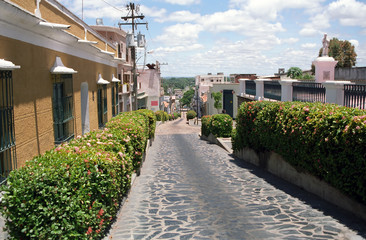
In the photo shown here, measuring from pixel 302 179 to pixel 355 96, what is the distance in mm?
3384

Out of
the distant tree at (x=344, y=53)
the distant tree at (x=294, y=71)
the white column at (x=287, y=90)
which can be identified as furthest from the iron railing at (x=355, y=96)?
the distant tree at (x=294, y=71)

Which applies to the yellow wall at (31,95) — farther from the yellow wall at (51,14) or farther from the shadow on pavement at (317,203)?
the shadow on pavement at (317,203)

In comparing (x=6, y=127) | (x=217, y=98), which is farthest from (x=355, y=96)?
(x=217, y=98)

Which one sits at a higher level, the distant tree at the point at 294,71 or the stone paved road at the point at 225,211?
the distant tree at the point at 294,71

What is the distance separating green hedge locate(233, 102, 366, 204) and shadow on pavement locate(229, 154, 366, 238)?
0.46 m

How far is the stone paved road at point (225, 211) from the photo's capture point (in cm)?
Result: 642

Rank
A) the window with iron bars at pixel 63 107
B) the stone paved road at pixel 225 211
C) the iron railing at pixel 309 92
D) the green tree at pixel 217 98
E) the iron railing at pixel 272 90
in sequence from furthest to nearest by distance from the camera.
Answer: the green tree at pixel 217 98, the iron railing at pixel 272 90, the iron railing at pixel 309 92, the window with iron bars at pixel 63 107, the stone paved road at pixel 225 211

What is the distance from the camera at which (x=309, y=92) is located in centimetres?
1458

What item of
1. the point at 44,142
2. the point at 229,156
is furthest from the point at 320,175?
the point at 229,156

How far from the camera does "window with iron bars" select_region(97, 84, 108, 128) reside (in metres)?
19.3

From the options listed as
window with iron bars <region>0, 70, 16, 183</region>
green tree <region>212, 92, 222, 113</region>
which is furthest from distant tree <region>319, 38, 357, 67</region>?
window with iron bars <region>0, 70, 16, 183</region>

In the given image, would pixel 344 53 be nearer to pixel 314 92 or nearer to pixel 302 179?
pixel 314 92

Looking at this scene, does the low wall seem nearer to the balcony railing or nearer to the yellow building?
the balcony railing

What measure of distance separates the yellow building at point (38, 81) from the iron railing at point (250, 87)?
513 inches
